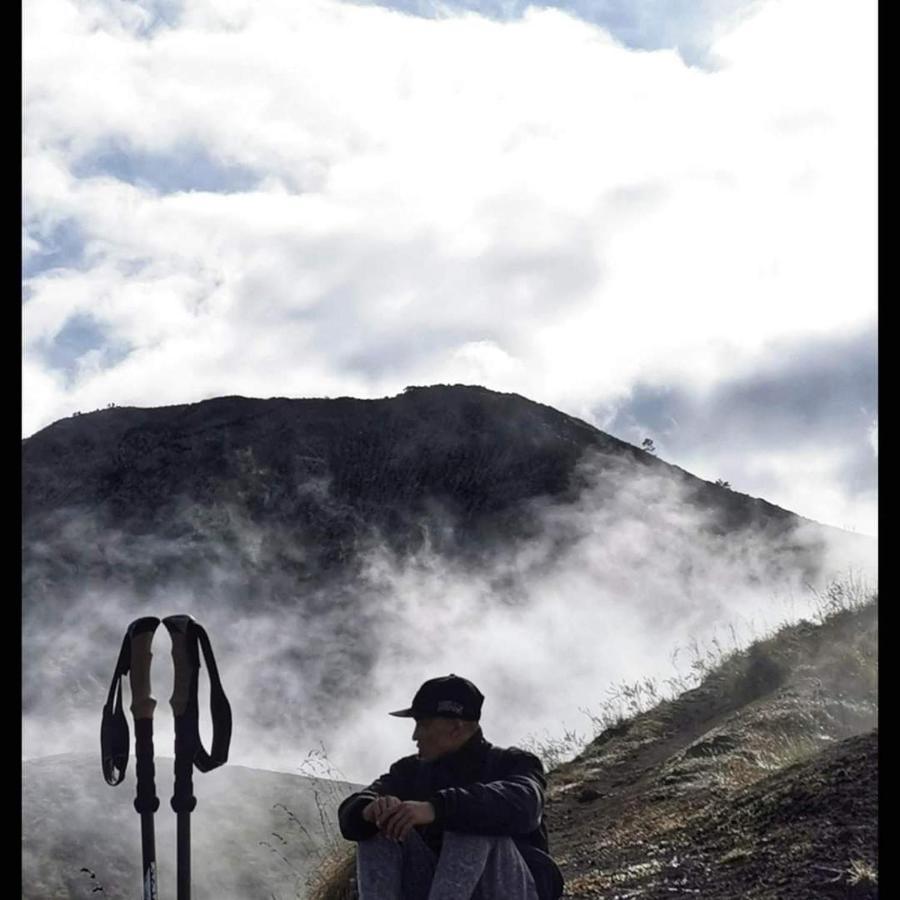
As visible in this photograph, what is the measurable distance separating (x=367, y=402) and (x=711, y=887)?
30.2 m

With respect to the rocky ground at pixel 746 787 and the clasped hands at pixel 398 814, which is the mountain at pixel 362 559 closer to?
the rocky ground at pixel 746 787

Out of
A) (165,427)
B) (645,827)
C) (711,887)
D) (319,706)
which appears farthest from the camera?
(165,427)

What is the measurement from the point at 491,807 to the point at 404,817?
260 mm

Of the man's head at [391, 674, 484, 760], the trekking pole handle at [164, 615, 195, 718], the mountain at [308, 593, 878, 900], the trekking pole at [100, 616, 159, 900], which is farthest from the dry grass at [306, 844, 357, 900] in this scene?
the man's head at [391, 674, 484, 760]

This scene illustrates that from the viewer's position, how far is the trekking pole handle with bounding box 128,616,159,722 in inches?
156

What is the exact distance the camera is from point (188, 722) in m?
3.96

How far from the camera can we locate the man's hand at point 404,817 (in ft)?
11.1

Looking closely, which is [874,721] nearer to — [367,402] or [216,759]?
[216,759]

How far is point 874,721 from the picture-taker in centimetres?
856

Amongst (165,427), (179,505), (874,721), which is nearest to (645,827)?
(874,721)

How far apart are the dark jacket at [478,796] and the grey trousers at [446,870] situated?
0.04 m

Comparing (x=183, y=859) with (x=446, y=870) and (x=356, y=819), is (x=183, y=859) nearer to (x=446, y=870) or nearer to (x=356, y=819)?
(x=356, y=819)

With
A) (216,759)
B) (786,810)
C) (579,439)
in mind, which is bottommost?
(786,810)

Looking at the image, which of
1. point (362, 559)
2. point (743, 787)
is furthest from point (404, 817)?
point (362, 559)
